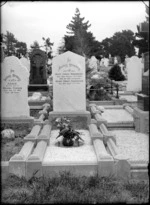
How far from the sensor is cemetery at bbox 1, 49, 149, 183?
19.1 ft

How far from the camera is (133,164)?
5969 millimetres

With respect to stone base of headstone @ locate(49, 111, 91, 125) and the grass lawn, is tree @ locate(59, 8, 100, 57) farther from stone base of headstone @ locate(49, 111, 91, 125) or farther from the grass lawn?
the grass lawn

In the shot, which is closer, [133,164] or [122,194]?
[122,194]

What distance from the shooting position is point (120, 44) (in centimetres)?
5547

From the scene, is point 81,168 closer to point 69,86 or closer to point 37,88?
point 69,86

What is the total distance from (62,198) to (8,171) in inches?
70.8

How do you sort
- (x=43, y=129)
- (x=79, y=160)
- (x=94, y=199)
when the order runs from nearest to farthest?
(x=94, y=199), (x=79, y=160), (x=43, y=129)

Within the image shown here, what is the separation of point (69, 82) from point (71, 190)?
5.55 metres

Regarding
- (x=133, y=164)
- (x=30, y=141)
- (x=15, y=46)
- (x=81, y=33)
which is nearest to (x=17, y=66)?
(x=30, y=141)

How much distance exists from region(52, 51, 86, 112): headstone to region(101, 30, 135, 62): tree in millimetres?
44118

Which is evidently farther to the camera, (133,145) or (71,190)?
(133,145)

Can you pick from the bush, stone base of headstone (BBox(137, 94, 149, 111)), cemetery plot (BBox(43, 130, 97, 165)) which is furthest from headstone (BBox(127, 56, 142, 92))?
cemetery plot (BBox(43, 130, 97, 165))

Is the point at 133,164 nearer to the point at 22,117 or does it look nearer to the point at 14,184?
the point at 14,184

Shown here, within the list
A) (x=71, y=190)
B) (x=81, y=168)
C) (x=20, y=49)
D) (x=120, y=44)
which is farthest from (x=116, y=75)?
(x=120, y=44)
